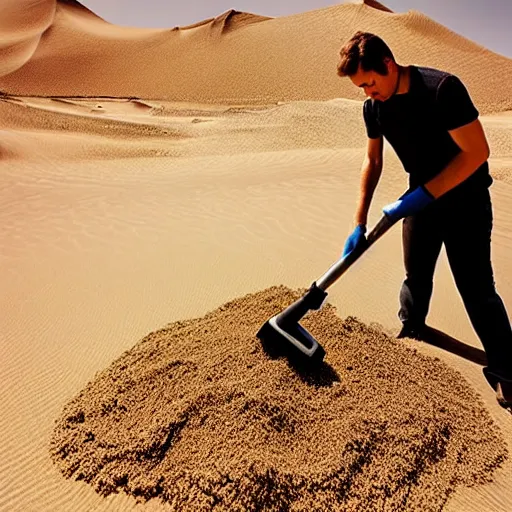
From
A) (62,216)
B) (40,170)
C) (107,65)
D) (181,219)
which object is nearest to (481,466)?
(181,219)

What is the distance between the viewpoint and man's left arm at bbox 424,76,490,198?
182 cm

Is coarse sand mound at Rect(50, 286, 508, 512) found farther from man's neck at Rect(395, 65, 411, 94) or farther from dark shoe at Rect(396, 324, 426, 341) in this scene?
man's neck at Rect(395, 65, 411, 94)

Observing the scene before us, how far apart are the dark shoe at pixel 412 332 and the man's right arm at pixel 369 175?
0.72 m

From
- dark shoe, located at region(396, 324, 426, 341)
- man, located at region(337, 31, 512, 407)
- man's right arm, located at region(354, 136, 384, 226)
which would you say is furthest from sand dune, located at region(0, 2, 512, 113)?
man, located at region(337, 31, 512, 407)

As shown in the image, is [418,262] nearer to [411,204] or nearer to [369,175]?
[369,175]

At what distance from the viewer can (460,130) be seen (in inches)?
72.2

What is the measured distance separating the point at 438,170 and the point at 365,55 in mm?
588

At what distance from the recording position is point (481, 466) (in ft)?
6.21

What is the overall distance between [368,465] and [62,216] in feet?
13.5

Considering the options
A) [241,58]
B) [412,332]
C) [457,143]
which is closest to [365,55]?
[457,143]

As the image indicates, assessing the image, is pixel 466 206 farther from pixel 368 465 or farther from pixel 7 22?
pixel 7 22

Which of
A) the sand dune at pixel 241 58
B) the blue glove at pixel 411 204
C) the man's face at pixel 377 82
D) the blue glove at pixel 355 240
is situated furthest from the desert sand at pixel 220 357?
the sand dune at pixel 241 58

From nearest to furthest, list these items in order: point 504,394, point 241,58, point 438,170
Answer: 1. point 438,170
2. point 504,394
3. point 241,58

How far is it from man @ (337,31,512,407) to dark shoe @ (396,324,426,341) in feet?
1.29
